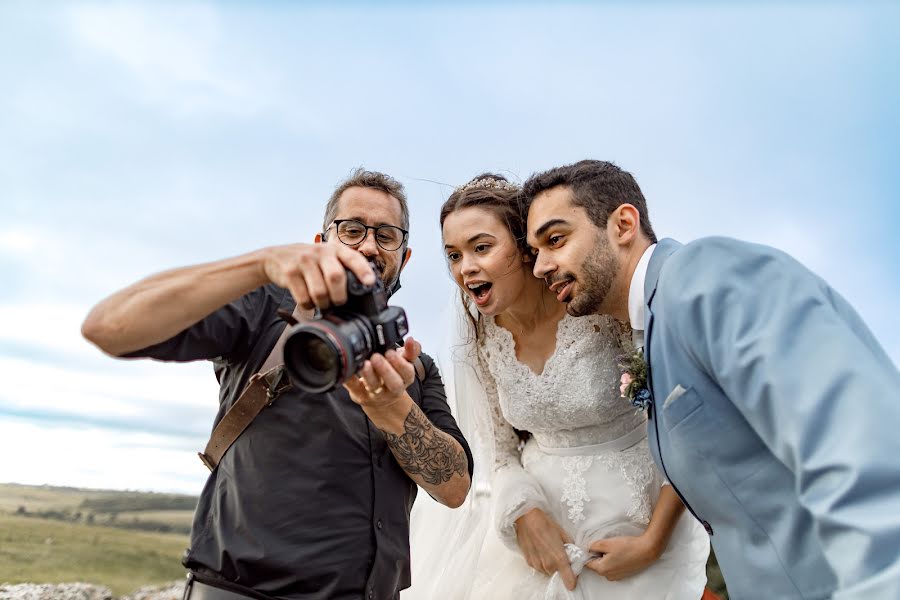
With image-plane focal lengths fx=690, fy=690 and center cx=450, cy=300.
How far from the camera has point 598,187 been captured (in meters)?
3.33

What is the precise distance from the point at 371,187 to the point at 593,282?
113 centimetres

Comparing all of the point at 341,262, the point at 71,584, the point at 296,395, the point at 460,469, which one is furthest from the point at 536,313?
the point at 71,584

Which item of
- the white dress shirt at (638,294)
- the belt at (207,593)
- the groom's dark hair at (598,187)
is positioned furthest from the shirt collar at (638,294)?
the belt at (207,593)

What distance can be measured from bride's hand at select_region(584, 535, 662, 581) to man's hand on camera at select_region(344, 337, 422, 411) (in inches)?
62.4

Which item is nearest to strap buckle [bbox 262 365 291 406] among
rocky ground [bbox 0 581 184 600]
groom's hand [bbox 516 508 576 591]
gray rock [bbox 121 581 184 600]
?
groom's hand [bbox 516 508 576 591]

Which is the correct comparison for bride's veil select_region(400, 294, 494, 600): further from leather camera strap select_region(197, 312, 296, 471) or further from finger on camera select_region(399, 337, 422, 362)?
leather camera strap select_region(197, 312, 296, 471)

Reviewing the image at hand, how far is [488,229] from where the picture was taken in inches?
148

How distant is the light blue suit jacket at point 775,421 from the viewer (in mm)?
1547

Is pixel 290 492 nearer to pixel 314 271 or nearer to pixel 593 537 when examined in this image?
pixel 314 271

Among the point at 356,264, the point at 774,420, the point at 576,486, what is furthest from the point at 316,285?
Result: the point at 576,486

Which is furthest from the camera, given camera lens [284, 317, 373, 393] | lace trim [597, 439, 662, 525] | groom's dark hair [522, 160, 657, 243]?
lace trim [597, 439, 662, 525]

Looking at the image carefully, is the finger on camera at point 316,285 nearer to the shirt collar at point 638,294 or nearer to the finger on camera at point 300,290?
the finger on camera at point 300,290

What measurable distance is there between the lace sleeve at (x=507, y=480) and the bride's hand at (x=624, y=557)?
0.41 meters

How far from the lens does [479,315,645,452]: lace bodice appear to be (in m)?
3.72
